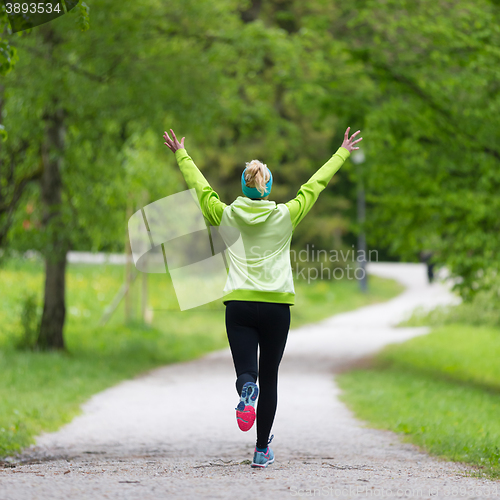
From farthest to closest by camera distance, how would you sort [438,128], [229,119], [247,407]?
[229,119], [438,128], [247,407]

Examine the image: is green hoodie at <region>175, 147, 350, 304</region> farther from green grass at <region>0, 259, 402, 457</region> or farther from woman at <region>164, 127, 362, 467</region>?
green grass at <region>0, 259, 402, 457</region>

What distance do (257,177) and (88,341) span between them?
12.3m

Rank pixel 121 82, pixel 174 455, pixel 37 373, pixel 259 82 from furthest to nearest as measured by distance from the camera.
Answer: pixel 259 82 → pixel 121 82 → pixel 37 373 → pixel 174 455

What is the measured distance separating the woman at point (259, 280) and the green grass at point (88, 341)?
2702 mm

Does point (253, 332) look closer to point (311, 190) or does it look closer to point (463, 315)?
point (311, 190)

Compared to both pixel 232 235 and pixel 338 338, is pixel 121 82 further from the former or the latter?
pixel 338 338

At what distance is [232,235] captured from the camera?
477 centimetres

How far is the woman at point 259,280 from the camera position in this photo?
4.61 metres

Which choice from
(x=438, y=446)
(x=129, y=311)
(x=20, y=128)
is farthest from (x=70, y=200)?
(x=438, y=446)

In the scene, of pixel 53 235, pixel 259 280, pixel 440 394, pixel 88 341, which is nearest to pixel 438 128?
Result: pixel 440 394

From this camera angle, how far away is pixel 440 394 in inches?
409

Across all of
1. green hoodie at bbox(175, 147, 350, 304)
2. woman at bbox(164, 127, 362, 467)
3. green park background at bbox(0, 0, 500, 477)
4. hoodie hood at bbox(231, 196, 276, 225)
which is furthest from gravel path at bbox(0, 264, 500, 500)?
hoodie hood at bbox(231, 196, 276, 225)

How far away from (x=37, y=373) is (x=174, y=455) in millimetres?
5498

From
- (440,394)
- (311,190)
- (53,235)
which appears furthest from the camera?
(53,235)
